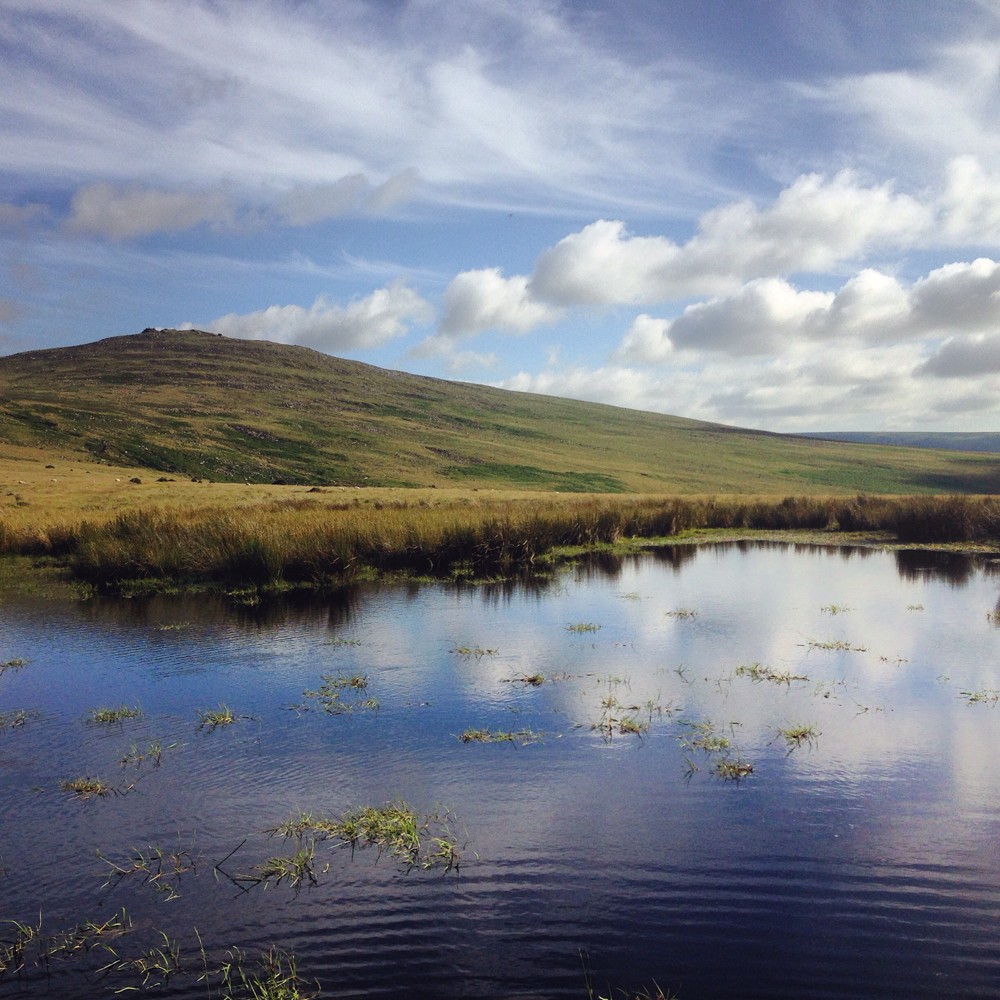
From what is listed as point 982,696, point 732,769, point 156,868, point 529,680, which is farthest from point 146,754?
point 982,696

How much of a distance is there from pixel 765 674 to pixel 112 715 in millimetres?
9072

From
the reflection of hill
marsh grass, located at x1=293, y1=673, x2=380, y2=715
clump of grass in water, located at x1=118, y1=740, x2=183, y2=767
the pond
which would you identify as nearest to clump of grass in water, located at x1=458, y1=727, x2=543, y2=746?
the pond

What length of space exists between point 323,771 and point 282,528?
14.9m

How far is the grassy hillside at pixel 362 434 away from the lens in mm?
79375

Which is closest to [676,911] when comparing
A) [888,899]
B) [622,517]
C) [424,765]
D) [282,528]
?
[888,899]

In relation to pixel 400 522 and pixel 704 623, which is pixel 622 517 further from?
pixel 704 623

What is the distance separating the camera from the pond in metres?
5.64

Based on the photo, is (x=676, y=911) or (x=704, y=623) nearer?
(x=676, y=911)

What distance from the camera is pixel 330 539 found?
886 inches

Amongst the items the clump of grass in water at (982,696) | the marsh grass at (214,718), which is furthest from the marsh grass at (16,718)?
the clump of grass in water at (982,696)

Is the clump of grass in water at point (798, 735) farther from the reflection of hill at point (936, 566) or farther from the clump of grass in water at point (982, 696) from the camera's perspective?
the reflection of hill at point (936, 566)

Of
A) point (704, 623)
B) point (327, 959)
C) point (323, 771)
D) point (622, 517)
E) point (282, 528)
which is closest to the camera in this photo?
point (327, 959)

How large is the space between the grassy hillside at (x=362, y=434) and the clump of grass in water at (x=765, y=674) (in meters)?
62.6

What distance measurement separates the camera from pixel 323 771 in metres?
8.76
